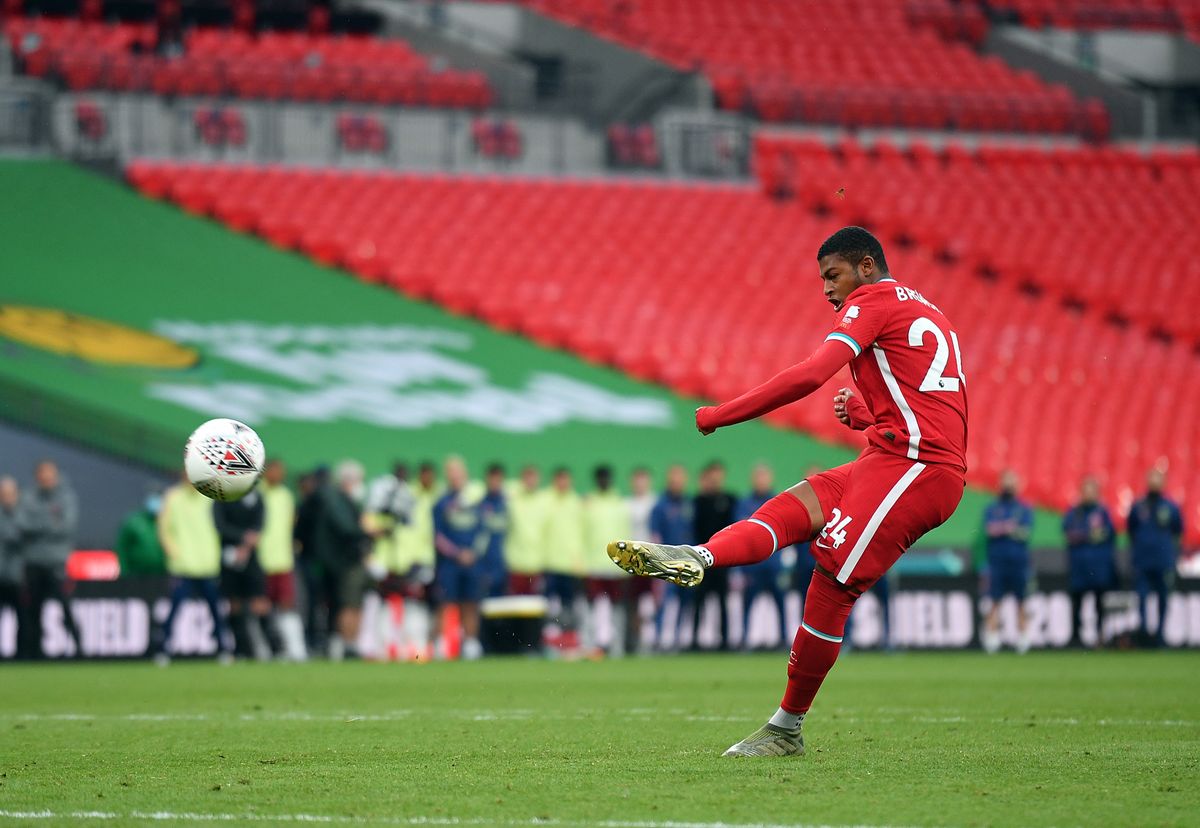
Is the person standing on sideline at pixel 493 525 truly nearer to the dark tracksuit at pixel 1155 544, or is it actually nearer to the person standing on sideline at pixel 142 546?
the person standing on sideline at pixel 142 546

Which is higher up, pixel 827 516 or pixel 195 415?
pixel 195 415

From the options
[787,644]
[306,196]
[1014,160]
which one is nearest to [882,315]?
[787,644]

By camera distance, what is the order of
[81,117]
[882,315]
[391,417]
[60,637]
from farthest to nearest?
[81,117] → [391,417] → [60,637] → [882,315]

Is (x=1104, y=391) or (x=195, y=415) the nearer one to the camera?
(x=195, y=415)

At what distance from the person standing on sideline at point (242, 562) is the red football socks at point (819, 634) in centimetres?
982

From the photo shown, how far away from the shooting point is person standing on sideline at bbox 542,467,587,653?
59.4 ft

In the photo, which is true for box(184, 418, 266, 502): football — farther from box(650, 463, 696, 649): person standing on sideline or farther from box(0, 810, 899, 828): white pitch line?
box(650, 463, 696, 649): person standing on sideline

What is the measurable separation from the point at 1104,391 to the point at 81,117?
16.5 metres

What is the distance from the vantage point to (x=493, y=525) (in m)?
17.8

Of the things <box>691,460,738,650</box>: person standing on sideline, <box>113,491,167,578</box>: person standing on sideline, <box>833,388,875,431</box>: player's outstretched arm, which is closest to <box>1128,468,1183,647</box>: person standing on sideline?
<box>691,460,738,650</box>: person standing on sideline

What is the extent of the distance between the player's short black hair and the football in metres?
3.17

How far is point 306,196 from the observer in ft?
94.3

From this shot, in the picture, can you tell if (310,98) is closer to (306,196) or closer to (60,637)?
(306,196)

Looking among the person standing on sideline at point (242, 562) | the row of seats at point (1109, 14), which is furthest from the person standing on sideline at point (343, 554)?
the row of seats at point (1109, 14)
